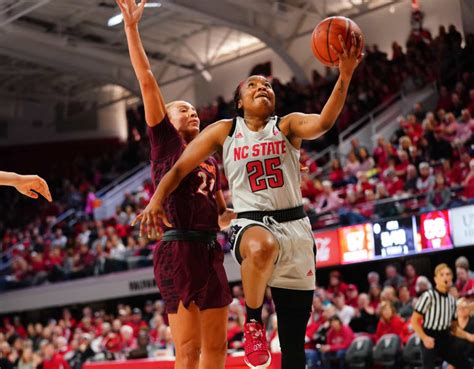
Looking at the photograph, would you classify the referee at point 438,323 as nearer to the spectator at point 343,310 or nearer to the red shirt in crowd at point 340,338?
the red shirt in crowd at point 340,338

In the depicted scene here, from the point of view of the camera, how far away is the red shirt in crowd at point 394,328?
10414mm

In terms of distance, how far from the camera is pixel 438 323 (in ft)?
27.8

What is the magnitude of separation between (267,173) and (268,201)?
0.15 meters

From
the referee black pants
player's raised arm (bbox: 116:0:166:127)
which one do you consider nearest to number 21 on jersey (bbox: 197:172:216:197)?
player's raised arm (bbox: 116:0:166:127)

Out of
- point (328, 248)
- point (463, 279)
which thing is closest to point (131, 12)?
point (463, 279)

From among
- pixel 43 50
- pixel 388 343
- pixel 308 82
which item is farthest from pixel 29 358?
pixel 308 82

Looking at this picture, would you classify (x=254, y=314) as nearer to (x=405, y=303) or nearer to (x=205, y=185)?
(x=205, y=185)

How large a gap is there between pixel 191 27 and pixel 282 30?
2.94m

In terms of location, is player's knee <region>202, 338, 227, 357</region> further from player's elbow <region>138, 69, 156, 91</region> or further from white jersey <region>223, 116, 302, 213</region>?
player's elbow <region>138, 69, 156, 91</region>

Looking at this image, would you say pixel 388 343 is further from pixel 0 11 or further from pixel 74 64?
pixel 74 64

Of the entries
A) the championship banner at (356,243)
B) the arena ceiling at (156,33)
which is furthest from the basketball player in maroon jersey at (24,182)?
the arena ceiling at (156,33)

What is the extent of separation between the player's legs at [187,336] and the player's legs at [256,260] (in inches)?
19.0

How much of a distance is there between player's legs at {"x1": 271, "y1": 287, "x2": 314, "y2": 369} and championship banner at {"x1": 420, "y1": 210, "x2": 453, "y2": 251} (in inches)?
310

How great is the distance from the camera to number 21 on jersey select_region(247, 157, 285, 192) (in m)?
4.00
